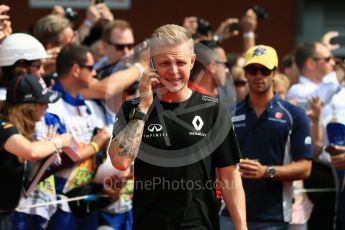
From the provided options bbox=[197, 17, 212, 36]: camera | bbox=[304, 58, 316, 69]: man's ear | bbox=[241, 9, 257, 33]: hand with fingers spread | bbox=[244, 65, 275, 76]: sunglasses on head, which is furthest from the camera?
bbox=[241, 9, 257, 33]: hand with fingers spread

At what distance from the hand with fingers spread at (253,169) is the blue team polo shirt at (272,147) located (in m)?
0.17

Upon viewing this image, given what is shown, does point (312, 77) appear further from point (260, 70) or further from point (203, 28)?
point (260, 70)

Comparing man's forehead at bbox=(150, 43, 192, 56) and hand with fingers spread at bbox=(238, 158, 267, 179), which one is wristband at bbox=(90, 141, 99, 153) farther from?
man's forehead at bbox=(150, 43, 192, 56)

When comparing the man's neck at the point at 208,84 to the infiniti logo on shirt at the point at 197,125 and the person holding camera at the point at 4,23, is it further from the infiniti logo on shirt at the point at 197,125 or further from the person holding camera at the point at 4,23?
the infiniti logo on shirt at the point at 197,125

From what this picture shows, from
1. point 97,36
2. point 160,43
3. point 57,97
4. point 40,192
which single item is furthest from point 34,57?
point 97,36

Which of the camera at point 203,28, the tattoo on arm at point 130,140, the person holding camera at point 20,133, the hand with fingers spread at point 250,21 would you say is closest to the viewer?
the tattoo on arm at point 130,140

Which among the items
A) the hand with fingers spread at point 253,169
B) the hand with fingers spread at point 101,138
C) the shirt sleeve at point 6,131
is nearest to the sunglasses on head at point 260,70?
the hand with fingers spread at point 253,169

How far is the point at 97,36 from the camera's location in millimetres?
10078

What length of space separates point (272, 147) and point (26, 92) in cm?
199

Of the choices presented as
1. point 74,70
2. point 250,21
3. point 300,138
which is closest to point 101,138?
point 74,70

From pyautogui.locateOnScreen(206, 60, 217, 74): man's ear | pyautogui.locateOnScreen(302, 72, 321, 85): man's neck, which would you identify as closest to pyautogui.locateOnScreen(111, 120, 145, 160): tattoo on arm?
pyautogui.locateOnScreen(206, 60, 217, 74): man's ear

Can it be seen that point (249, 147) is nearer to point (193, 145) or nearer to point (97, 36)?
point (193, 145)

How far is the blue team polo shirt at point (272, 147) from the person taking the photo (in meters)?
6.84

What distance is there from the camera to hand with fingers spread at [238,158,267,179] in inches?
264
